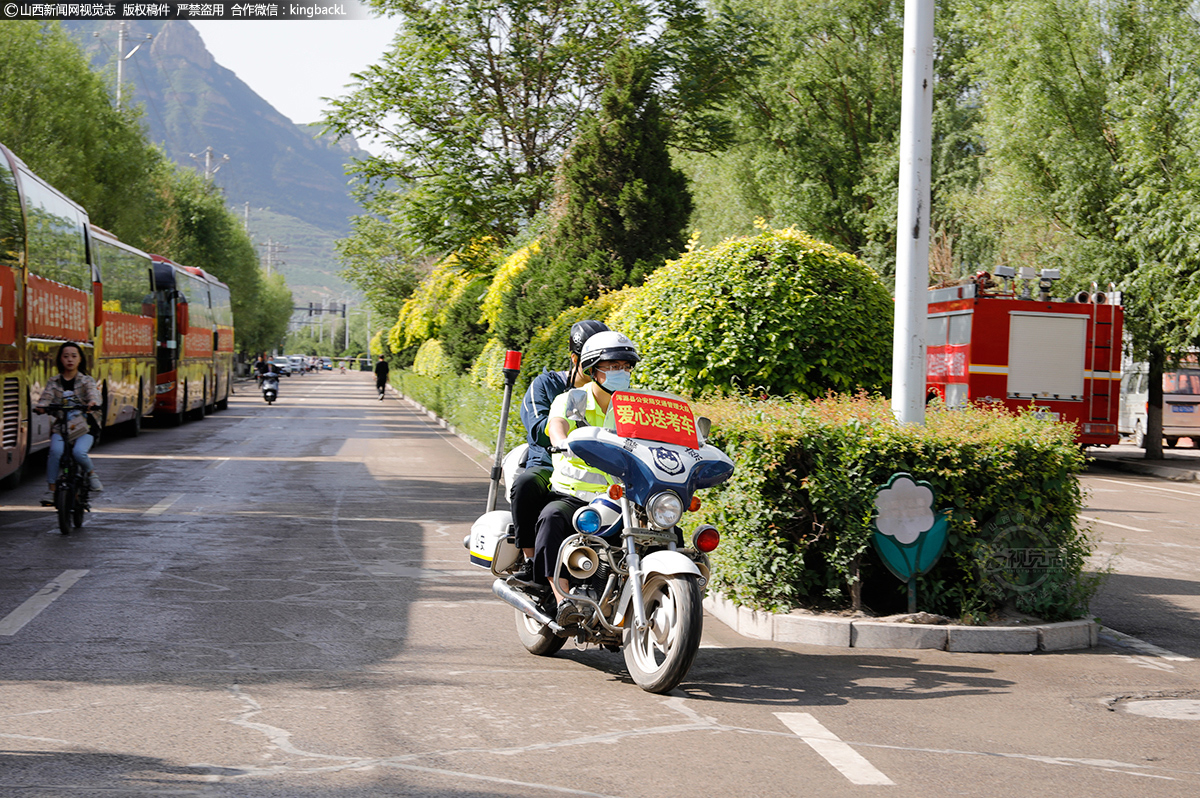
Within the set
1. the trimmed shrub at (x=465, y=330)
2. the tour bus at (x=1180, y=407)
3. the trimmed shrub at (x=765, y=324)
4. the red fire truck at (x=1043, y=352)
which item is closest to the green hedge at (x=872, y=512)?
the trimmed shrub at (x=765, y=324)

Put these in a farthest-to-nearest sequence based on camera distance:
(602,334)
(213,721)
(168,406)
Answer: (168,406) → (602,334) → (213,721)

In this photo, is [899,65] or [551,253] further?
[899,65]

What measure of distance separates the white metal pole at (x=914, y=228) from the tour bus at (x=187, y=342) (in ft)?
79.0

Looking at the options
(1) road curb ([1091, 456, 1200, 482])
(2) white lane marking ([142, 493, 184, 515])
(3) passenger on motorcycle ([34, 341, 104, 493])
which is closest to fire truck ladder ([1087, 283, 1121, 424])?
(1) road curb ([1091, 456, 1200, 482])

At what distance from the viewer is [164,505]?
1354 centimetres

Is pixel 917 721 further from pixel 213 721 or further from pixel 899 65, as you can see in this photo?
pixel 899 65

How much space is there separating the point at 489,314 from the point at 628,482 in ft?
69.0

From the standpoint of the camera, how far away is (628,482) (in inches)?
227

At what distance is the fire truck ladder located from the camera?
23266mm

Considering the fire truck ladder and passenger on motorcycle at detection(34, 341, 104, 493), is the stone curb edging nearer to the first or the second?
passenger on motorcycle at detection(34, 341, 104, 493)

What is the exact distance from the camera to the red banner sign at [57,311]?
14.8 meters

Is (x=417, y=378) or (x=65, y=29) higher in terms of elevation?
(x=65, y=29)

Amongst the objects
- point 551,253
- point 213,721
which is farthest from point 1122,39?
point 213,721

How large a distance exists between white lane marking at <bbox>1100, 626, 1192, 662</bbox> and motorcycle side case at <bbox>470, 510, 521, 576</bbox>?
3.95 m
